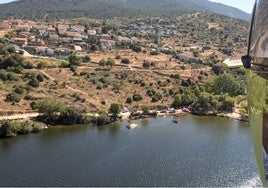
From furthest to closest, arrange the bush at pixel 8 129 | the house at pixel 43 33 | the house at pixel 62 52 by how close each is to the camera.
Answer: the house at pixel 43 33, the house at pixel 62 52, the bush at pixel 8 129

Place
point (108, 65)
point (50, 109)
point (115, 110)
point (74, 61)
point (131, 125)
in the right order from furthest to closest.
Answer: point (108, 65)
point (74, 61)
point (115, 110)
point (131, 125)
point (50, 109)

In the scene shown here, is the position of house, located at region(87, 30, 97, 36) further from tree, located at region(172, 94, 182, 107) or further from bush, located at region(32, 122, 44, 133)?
bush, located at region(32, 122, 44, 133)

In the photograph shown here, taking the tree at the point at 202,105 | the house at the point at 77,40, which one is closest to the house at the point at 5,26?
the house at the point at 77,40

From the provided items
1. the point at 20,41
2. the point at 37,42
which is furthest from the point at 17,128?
the point at 37,42

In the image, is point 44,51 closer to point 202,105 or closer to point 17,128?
point 202,105

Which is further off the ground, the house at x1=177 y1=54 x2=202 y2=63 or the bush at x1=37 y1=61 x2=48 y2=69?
the bush at x1=37 y1=61 x2=48 y2=69

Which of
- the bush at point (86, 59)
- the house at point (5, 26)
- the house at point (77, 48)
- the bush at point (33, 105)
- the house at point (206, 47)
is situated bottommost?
the bush at point (33, 105)

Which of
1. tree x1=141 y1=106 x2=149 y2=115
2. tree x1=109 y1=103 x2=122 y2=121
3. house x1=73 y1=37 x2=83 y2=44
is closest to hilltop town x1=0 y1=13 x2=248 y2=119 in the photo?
house x1=73 y1=37 x2=83 y2=44

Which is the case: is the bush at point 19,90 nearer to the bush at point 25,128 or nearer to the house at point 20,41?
the bush at point 25,128

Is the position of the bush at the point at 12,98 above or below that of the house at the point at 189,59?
below
